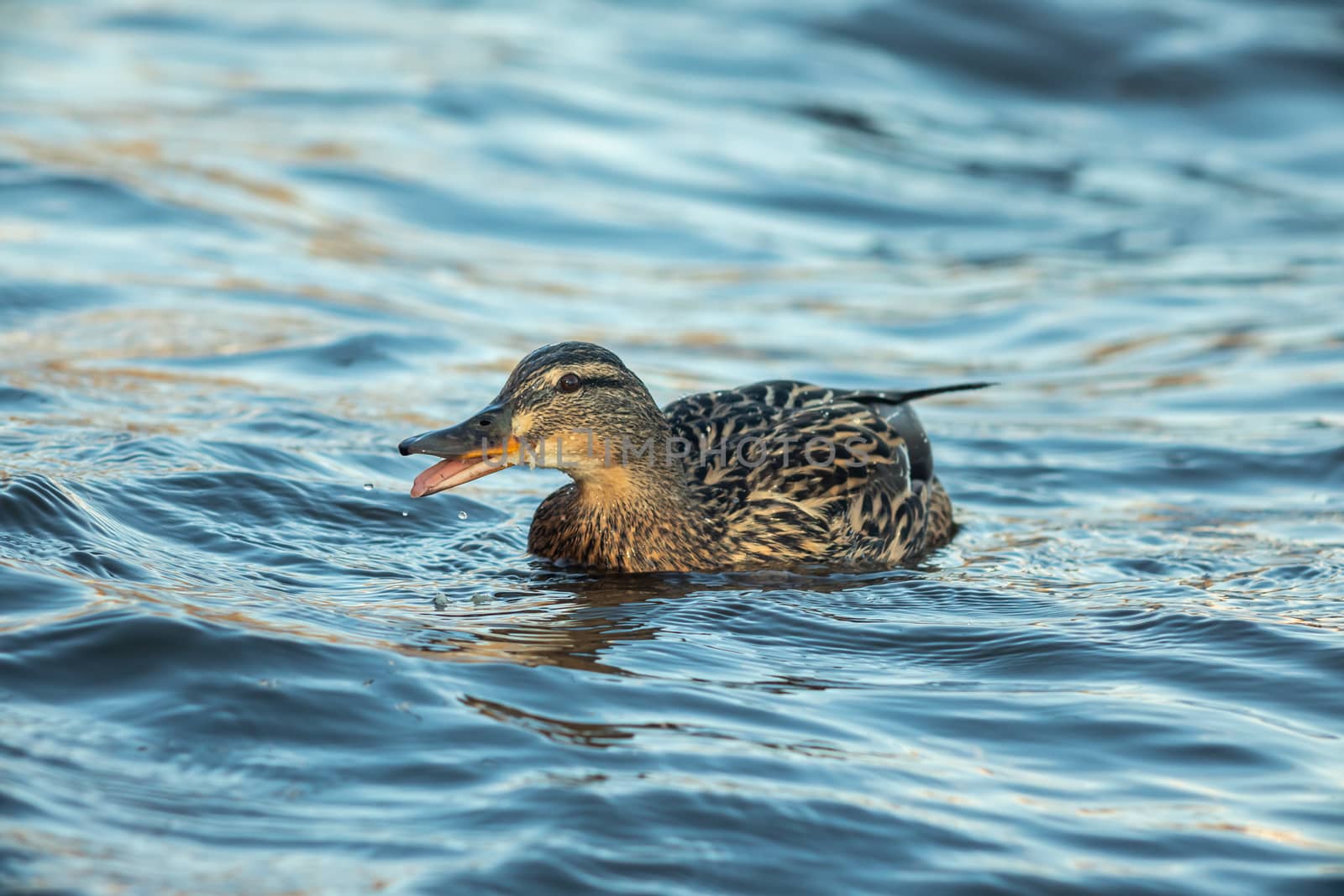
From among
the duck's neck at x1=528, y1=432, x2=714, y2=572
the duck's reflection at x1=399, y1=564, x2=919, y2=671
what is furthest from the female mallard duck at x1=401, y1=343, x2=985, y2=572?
the duck's reflection at x1=399, y1=564, x2=919, y2=671

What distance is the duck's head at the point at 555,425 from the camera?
629cm

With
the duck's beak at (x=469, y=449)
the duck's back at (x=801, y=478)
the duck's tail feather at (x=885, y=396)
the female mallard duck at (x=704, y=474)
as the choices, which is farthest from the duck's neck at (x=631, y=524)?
the duck's tail feather at (x=885, y=396)

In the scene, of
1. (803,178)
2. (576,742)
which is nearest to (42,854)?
(576,742)

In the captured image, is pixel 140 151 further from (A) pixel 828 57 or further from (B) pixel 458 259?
(A) pixel 828 57

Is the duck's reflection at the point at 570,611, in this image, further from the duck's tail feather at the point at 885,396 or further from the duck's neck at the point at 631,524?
the duck's tail feather at the point at 885,396

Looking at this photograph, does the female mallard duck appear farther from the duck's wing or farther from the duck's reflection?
the duck's reflection

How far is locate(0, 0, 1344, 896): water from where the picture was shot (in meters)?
4.39

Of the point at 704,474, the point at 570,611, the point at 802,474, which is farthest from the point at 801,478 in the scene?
the point at 570,611

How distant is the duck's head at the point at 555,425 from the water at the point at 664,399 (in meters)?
0.50

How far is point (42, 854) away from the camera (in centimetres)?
392

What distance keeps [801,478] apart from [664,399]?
121 inches

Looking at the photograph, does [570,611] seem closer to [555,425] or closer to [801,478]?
[555,425]

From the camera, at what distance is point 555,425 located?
21.8 feet

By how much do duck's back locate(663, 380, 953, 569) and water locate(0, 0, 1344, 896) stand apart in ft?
0.71
